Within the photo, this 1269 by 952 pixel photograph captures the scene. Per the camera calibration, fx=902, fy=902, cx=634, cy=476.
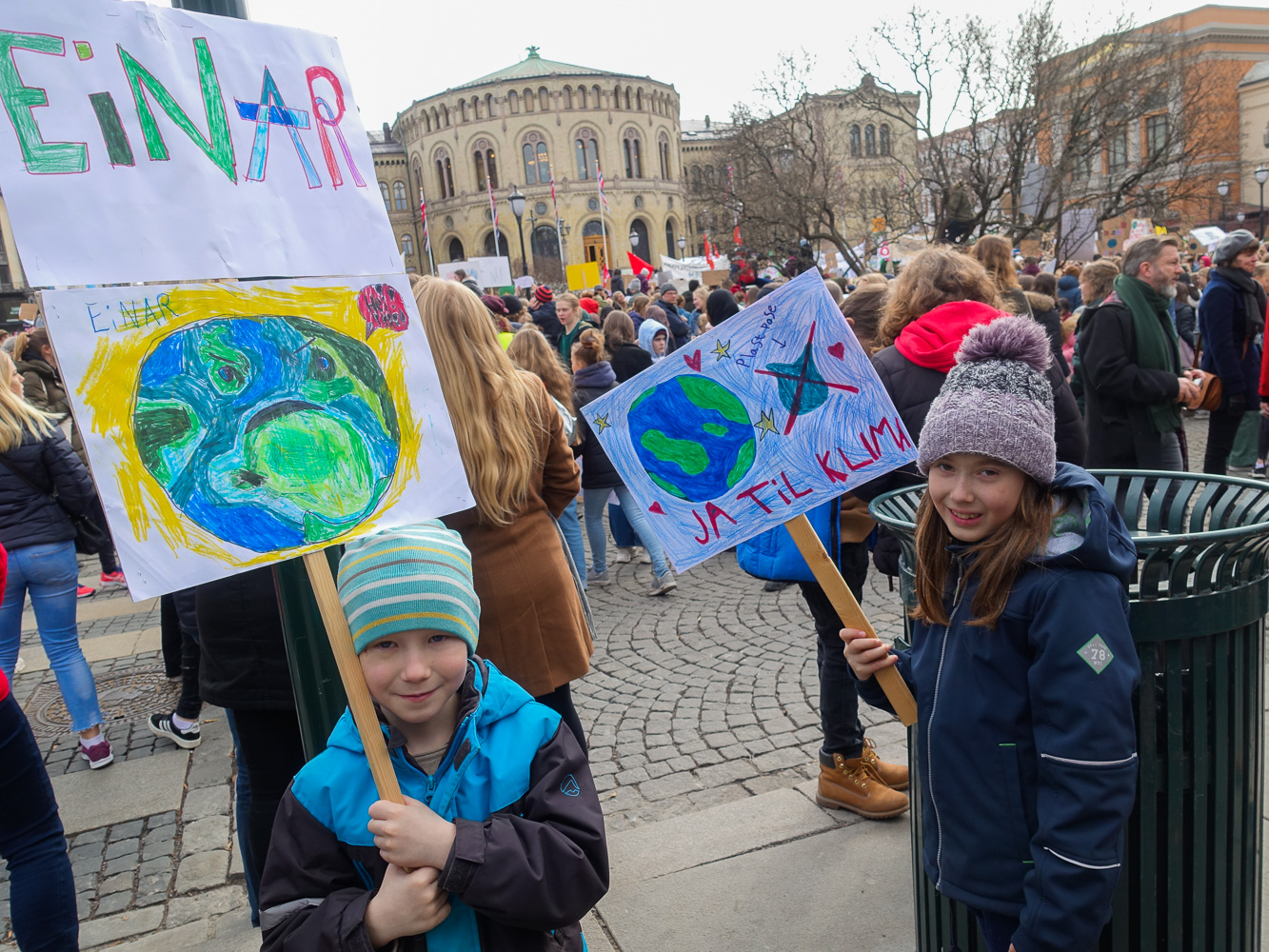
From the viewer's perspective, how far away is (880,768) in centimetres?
320

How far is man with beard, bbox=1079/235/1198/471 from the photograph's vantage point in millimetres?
4758

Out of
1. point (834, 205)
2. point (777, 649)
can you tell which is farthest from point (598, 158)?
point (777, 649)

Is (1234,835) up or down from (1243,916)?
up

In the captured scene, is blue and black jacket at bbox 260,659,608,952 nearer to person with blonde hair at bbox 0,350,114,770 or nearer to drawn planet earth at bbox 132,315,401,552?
drawn planet earth at bbox 132,315,401,552

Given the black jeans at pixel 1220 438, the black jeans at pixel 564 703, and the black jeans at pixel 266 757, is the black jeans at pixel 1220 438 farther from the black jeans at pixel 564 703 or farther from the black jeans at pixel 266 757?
the black jeans at pixel 266 757

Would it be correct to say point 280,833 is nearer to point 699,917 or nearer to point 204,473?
point 204,473

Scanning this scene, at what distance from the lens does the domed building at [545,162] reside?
221 ft

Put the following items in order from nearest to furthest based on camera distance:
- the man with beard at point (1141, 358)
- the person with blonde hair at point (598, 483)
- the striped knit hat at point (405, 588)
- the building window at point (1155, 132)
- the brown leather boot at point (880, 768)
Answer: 1. the striped knit hat at point (405, 588)
2. the brown leather boot at point (880, 768)
3. the man with beard at point (1141, 358)
4. the person with blonde hair at point (598, 483)
5. the building window at point (1155, 132)

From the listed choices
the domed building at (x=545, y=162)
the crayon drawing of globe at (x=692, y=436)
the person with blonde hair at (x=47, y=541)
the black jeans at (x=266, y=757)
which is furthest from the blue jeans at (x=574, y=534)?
the domed building at (x=545, y=162)

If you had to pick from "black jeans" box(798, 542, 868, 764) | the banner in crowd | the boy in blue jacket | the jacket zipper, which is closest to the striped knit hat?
the boy in blue jacket

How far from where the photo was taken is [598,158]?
226 ft

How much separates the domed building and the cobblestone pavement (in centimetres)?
6240

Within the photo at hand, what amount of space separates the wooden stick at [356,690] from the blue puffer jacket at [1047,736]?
977 mm

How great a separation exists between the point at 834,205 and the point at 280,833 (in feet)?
79.6
